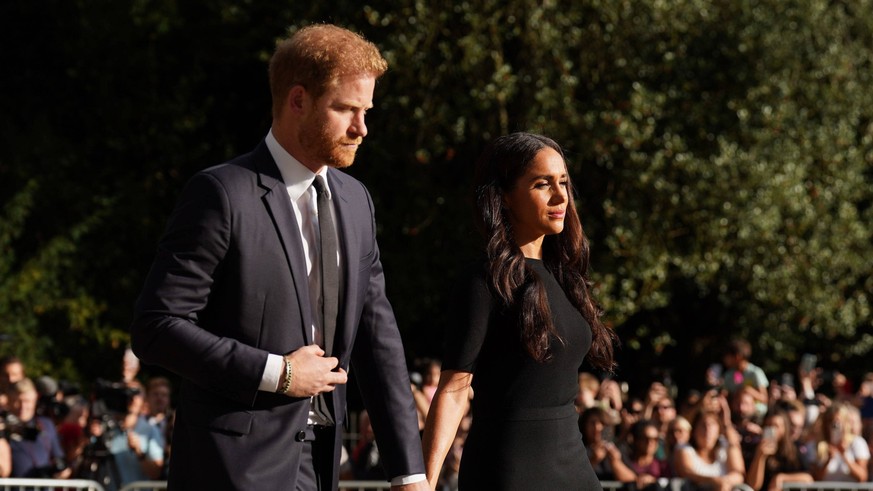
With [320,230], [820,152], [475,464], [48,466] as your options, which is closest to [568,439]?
[475,464]

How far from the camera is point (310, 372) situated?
335cm

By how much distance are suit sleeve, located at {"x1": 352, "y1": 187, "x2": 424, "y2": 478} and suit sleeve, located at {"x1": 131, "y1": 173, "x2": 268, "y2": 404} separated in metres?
0.43

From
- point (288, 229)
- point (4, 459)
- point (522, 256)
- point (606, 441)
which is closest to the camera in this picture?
point (288, 229)

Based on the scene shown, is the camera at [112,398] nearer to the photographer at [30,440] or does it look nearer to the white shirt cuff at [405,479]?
the photographer at [30,440]

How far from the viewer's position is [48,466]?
9.02 m

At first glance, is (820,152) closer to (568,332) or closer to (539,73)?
(539,73)

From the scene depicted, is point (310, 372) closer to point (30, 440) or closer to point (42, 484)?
point (42, 484)

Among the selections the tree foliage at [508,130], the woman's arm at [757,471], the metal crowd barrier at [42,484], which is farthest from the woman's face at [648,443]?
the tree foliage at [508,130]

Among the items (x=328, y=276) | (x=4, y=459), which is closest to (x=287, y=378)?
(x=328, y=276)

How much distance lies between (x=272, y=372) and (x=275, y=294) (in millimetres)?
188

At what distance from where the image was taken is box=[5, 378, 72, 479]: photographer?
8.88 metres

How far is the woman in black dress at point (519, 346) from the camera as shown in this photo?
4.30 m

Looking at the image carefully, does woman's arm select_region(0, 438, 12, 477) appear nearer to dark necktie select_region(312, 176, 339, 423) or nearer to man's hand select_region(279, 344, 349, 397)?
dark necktie select_region(312, 176, 339, 423)

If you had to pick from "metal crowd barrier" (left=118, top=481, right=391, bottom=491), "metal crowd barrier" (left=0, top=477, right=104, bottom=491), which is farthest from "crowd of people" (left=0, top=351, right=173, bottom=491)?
"metal crowd barrier" (left=118, top=481, right=391, bottom=491)
